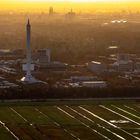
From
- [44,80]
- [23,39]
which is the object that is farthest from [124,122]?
[23,39]

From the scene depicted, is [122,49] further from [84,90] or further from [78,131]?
[78,131]

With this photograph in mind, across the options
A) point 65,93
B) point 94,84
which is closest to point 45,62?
point 94,84

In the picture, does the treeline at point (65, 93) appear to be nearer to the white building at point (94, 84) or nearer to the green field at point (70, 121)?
the white building at point (94, 84)

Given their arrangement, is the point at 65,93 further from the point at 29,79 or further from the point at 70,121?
the point at 70,121

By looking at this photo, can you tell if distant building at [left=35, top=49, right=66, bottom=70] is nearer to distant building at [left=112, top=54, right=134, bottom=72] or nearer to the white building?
distant building at [left=112, top=54, right=134, bottom=72]

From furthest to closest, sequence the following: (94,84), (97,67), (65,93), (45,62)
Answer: (45,62), (97,67), (94,84), (65,93)

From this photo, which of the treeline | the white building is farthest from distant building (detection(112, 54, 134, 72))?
the treeline
